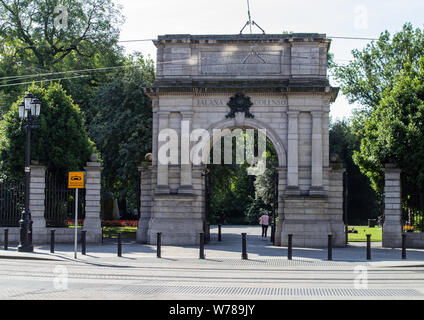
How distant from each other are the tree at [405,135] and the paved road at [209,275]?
405 cm

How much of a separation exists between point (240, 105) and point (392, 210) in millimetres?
7872

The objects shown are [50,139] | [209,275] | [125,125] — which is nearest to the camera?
[209,275]

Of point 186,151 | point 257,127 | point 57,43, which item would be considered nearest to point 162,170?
point 186,151

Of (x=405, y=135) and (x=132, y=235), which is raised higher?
(x=405, y=135)

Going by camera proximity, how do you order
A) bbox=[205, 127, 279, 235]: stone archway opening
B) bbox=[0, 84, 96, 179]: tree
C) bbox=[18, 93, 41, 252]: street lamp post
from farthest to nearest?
bbox=[205, 127, 279, 235]: stone archway opening → bbox=[0, 84, 96, 179]: tree → bbox=[18, 93, 41, 252]: street lamp post

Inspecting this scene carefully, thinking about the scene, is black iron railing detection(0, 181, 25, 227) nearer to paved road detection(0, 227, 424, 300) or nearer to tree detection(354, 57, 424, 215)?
paved road detection(0, 227, 424, 300)

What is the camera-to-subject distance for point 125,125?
1451 inches

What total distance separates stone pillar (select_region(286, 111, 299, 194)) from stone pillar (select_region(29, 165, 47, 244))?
10409 mm

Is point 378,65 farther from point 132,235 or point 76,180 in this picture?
point 76,180

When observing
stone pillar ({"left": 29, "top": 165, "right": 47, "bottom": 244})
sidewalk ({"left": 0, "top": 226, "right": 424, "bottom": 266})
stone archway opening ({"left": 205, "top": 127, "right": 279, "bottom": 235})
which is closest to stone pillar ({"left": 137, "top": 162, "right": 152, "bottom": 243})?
sidewalk ({"left": 0, "top": 226, "right": 424, "bottom": 266})

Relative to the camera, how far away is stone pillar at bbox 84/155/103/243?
26.1 metres

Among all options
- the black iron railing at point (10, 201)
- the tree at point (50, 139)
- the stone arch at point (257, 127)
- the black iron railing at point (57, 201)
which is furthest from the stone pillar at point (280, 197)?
the black iron railing at point (10, 201)

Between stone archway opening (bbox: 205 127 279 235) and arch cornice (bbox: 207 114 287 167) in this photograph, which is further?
stone archway opening (bbox: 205 127 279 235)

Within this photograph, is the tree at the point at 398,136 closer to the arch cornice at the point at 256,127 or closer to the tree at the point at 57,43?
the arch cornice at the point at 256,127
